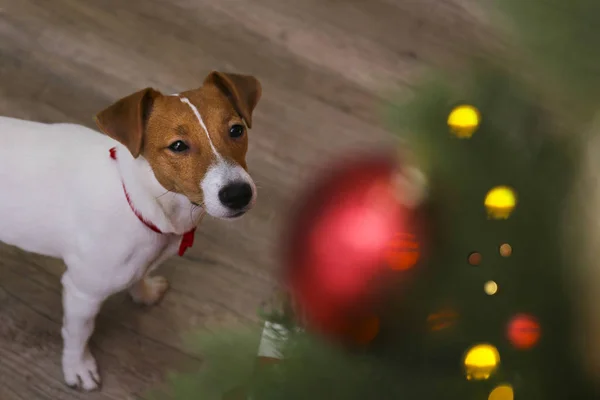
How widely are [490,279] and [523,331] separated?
0.27 feet

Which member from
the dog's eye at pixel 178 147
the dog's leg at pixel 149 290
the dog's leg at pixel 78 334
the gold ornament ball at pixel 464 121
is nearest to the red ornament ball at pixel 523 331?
the gold ornament ball at pixel 464 121

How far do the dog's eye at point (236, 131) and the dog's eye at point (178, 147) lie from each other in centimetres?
8

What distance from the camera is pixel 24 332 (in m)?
1.44

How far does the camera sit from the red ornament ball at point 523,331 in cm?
79

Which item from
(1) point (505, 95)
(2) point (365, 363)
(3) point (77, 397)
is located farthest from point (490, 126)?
(3) point (77, 397)

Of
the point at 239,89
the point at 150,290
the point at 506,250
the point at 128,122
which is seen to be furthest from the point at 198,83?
the point at 506,250

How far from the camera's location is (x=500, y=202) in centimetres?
83

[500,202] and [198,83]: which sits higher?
[500,202]

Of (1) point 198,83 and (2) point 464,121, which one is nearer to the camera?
(2) point 464,121

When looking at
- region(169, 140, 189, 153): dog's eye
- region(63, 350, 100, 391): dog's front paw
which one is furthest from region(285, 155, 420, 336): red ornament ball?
region(63, 350, 100, 391): dog's front paw

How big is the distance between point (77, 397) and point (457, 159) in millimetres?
1058

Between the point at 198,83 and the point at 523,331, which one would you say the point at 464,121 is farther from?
the point at 198,83

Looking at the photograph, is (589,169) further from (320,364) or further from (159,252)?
(159,252)

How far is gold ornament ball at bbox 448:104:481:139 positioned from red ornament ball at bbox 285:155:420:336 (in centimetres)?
15
